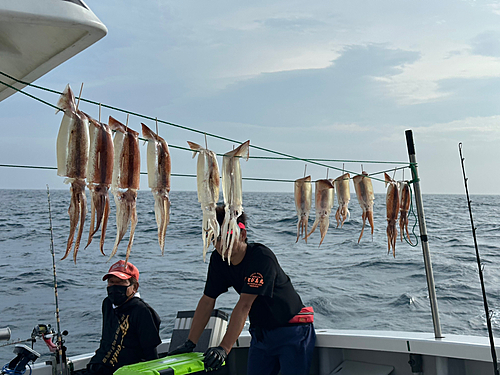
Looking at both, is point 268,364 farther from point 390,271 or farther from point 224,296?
point 390,271

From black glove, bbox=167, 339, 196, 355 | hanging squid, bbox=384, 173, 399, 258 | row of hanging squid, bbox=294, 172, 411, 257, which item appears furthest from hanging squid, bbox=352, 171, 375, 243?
black glove, bbox=167, 339, 196, 355

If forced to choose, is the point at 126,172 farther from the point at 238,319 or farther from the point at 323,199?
the point at 323,199

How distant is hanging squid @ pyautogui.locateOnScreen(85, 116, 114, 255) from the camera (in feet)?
6.64

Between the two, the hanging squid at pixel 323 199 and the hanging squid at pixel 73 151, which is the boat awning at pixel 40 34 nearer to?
the hanging squid at pixel 73 151

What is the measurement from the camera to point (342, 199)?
12.2 ft

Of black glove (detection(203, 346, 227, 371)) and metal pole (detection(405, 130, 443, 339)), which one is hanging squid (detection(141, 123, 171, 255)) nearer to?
black glove (detection(203, 346, 227, 371))

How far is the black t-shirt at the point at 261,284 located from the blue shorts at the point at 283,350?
0.28 ft

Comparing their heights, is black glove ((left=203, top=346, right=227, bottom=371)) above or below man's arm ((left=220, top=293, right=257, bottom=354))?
below

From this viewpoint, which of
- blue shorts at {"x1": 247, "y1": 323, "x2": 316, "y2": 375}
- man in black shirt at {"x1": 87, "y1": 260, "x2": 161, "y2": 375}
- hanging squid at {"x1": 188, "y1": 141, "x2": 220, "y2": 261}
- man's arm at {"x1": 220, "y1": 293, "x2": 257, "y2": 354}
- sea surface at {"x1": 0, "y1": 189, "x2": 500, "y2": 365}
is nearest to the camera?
hanging squid at {"x1": 188, "y1": 141, "x2": 220, "y2": 261}

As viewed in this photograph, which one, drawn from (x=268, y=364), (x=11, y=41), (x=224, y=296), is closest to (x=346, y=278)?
(x=224, y=296)

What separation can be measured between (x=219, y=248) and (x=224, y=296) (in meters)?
7.89

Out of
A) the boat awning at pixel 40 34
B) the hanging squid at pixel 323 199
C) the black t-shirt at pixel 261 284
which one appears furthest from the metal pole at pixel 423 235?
the boat awning at pixel 40 34

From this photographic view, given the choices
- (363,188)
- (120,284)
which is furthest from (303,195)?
(120,284)

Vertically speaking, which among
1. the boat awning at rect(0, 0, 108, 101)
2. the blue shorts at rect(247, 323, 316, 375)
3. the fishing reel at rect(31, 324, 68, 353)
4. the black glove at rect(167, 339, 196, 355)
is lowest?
the blue shorts at rect(247, 323, 316, 375)
